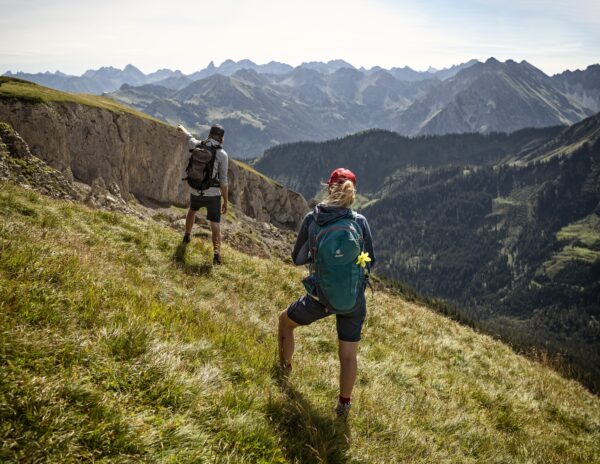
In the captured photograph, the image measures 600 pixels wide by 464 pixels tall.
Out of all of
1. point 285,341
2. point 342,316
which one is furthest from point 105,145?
point 342,316

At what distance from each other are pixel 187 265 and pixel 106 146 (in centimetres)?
3561

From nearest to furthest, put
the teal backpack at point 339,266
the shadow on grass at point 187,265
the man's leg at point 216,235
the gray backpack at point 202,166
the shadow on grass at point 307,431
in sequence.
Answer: the shadow on grass at point 307,431
the teal backpack at point 339,266
the shadow on grass at point 187,265
the gray backpack at point 202,166
the man's leg at point 216,235

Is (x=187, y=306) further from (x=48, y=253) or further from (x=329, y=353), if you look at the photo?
(x=329, y=353)

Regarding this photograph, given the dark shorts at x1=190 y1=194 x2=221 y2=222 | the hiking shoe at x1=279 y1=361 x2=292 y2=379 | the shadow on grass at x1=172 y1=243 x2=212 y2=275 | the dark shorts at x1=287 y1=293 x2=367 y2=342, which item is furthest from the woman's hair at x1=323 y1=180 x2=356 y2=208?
the dark shorts at x1=190 y1=194 x2=221 y2=222

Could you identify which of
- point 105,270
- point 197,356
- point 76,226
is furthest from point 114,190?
point 197,356

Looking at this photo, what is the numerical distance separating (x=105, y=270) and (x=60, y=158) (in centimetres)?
3052

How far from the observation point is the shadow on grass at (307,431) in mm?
4395

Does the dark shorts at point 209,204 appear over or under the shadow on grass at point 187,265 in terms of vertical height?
over

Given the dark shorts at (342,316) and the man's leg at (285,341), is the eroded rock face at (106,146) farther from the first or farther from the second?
the dark shorts at (342,316)

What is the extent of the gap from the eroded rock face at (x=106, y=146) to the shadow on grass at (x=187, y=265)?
980 inches

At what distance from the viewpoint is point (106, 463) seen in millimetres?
2992

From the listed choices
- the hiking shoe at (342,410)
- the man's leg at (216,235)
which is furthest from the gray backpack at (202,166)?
the hiking shoe at (342,410)

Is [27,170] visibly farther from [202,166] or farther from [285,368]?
[285,368]

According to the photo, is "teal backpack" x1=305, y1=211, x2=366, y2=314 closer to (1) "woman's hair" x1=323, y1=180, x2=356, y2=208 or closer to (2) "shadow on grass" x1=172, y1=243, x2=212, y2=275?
(1) "woman's hair" x1=323, y1=180, x2=356, y2=208
